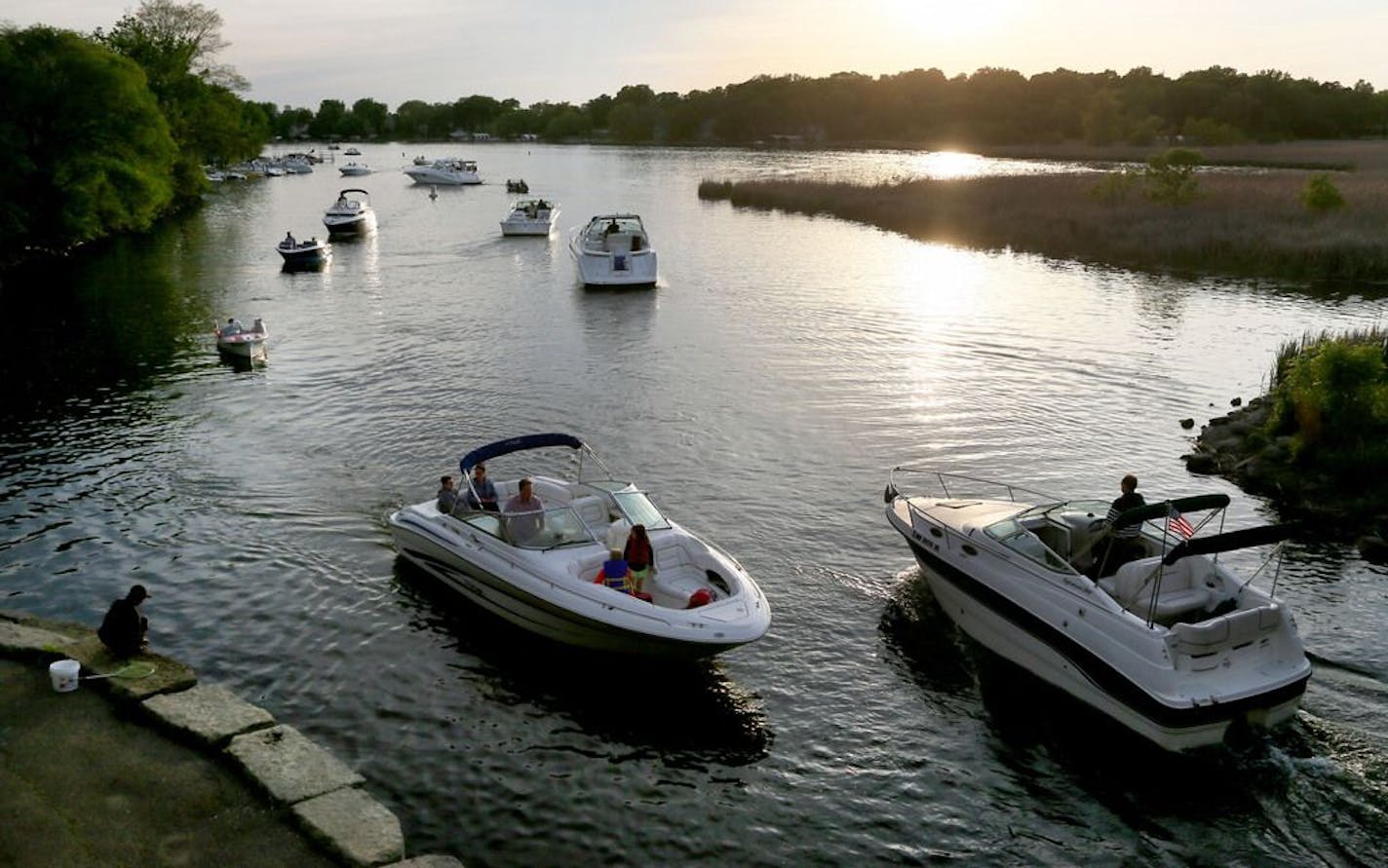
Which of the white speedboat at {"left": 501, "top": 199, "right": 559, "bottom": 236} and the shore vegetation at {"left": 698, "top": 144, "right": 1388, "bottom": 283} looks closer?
the shore vegetation at {"left": 698, "top": 144, "right": 1388, "bottom": 283}

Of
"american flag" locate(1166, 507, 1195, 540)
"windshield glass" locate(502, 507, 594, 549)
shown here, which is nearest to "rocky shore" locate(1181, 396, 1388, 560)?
"american flag" locate(1166, 507, 1195, 540)

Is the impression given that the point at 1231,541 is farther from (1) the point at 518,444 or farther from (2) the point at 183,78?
(2) the point at 183,78

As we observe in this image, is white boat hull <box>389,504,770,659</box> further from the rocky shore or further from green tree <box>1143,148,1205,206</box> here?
green tree <box>1143,148,1205,206</box>

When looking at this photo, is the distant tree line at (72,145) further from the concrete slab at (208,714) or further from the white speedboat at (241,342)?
the concrete slab at (208,714)

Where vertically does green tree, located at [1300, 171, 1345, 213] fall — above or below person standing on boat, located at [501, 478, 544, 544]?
above

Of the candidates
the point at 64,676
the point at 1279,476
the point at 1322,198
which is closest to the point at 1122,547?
the point at 1279,476

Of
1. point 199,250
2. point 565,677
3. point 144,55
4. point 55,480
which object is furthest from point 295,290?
point 144,55

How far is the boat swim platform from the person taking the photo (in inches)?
Answer: 415

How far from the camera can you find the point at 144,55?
94688mm

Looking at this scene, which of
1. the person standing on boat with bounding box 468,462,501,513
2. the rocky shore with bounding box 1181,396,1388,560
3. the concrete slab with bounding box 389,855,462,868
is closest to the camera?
the concrete slab with bounding box 389,855,462,868

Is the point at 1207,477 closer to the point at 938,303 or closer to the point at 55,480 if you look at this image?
the point at 938,303

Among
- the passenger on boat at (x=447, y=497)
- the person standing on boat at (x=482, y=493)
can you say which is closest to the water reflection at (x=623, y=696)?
the person standing on boat at (x=482, y=493)

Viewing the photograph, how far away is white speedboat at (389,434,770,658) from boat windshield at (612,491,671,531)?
0.02 meters

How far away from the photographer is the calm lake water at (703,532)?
12.9 m
